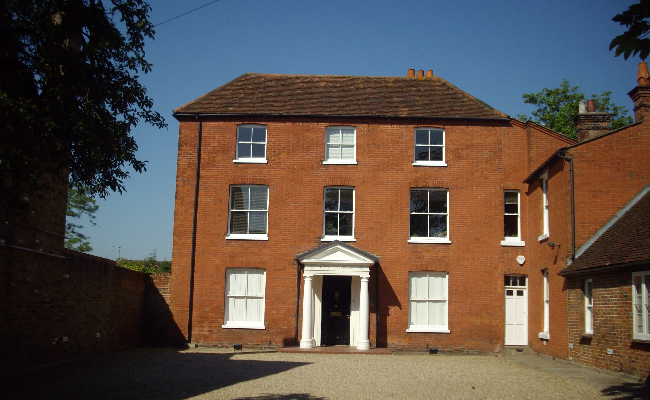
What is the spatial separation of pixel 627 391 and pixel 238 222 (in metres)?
14.2

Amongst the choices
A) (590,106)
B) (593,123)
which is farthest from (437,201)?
(590,106)

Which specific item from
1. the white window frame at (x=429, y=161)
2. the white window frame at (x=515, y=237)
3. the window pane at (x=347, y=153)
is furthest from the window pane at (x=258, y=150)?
the white window frame at (x=515, y=237)

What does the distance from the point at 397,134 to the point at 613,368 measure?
1107 centimetres

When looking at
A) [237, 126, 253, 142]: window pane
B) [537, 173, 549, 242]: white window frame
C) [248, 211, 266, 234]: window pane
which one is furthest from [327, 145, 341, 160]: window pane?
[537, 173, 549, 242]: white window frame

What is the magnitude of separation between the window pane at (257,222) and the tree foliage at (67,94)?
11026 mm

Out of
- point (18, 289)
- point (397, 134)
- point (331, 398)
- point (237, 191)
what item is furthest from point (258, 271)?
point (331, 398)

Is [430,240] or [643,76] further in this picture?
[430,240]

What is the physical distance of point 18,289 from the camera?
44.4ft

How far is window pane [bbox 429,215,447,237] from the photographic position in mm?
22375

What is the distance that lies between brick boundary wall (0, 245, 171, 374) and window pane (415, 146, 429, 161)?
10.5 metres

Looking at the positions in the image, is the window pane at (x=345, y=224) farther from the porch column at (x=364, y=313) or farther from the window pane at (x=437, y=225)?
the window pane at (x=437, y=225)

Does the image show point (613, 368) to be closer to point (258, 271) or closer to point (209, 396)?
point (209, 396)

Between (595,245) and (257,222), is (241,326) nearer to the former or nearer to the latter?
(257,222)

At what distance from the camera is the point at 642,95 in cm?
1867
